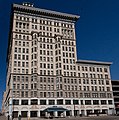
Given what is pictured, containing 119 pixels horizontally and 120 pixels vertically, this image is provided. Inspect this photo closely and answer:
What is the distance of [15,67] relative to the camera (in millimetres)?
88500

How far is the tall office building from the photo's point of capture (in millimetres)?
86875

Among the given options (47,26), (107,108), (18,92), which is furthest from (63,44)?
(107,108)

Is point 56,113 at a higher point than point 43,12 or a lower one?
lower

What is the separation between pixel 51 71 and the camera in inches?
3656

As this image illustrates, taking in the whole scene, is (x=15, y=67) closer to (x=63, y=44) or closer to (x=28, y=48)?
(x=28, y=48)

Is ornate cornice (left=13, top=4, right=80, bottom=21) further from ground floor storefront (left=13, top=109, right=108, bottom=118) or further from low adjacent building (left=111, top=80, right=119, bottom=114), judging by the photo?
ground floor storefront (left=13, top=109, right=108, bottom=118)

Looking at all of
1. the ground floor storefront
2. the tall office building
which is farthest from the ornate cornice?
the ground floor storefront

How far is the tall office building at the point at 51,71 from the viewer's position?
86875 millimetres

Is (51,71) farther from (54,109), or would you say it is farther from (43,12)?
(43,12)

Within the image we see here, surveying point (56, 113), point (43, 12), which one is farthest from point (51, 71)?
point (43, 12)

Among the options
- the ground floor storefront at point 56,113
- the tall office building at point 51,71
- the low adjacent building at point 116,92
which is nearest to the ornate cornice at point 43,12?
the tall office building at point 51,71

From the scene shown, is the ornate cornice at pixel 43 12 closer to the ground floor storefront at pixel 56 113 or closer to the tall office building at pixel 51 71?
the tall office building at pixel 51 71

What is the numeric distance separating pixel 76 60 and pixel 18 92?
110 ft

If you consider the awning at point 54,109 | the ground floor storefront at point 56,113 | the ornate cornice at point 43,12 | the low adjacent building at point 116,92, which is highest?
the ornate cornice at point 43,12
